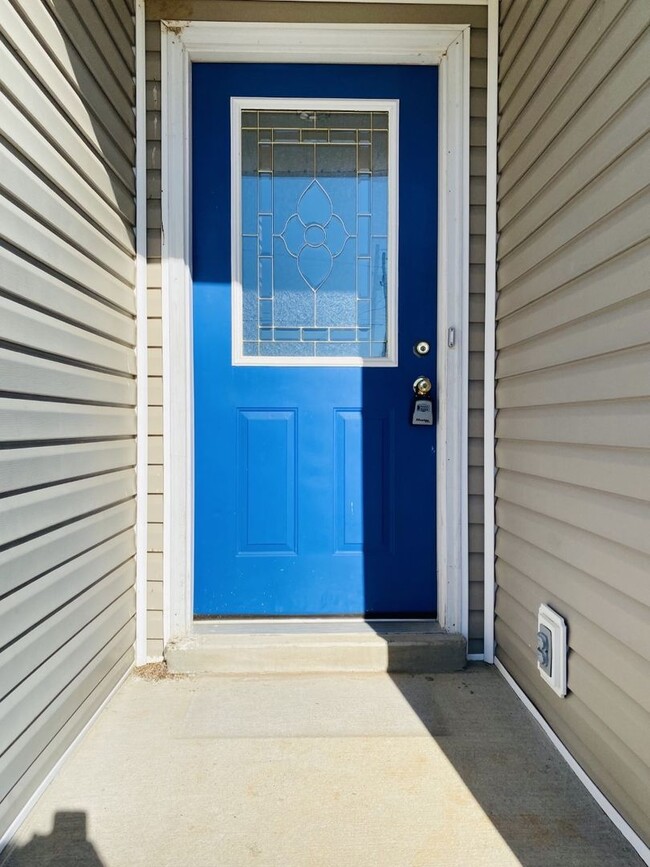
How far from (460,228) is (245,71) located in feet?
3.15

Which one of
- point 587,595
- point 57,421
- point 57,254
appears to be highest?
point 57,254

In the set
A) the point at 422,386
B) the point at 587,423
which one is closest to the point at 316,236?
the point at 422,386

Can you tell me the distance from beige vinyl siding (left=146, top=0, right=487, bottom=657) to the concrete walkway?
0.38m

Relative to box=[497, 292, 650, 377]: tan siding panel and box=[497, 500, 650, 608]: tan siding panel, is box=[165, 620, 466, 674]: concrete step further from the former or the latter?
box=[497, 292, 650, 377]: tan siding panel

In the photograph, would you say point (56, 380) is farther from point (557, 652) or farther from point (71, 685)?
point (557, 652)

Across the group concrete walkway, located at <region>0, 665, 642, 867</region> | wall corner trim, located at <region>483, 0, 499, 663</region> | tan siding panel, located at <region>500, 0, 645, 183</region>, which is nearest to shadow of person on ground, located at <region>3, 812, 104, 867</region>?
concrete walkway, located at <region>0, 665, 642, 867</region>

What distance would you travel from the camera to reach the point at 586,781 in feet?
4.28

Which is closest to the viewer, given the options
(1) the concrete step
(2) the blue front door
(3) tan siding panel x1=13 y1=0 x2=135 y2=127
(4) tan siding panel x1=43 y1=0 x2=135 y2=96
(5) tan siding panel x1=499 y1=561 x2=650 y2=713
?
(5) tan siding panel x1=499 y1=561 x2=650 y2=713

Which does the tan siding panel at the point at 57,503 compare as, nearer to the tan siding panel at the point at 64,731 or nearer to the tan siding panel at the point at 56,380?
the tan siding panel at the point at 56,380

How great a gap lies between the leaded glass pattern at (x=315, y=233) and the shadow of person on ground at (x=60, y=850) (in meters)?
1.44

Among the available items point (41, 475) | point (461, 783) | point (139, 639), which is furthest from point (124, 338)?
point (461, 783)

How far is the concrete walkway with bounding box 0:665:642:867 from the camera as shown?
1133 mm

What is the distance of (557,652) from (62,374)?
147cm

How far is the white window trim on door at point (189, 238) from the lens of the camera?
1876 millimetres
